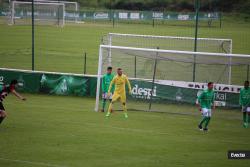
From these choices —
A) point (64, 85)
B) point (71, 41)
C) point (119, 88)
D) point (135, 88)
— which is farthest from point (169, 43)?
point (71, 41)

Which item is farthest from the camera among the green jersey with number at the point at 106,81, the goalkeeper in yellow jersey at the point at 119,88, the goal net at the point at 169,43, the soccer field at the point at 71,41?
the soccer field at the point at 71,41

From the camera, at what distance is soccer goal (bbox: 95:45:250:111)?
96.5 feet

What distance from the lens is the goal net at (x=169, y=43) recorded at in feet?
Answer: 109

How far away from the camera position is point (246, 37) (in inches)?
1820

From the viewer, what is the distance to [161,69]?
31.2 m

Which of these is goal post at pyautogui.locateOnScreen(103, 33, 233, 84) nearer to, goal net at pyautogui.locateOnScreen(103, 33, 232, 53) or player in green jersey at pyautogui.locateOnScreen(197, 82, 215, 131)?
goal net at pyautogui.locateOnScreen(103, 33, 232, 53)

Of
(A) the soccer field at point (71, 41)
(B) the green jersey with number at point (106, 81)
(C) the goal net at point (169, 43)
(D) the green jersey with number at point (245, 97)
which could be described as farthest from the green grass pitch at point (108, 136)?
(A) the soccer field at point (71, 41)

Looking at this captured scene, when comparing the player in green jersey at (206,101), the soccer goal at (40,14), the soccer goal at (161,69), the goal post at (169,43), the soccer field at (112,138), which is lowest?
the soccer field at (112,138)

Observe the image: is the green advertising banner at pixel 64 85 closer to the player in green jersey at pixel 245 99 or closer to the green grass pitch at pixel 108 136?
the green grass pitch at pixel 108 136

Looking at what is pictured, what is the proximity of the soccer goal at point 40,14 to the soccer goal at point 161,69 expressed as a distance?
3767 centimetres

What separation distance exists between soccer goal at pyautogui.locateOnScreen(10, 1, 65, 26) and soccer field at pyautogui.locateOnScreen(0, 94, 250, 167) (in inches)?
1555

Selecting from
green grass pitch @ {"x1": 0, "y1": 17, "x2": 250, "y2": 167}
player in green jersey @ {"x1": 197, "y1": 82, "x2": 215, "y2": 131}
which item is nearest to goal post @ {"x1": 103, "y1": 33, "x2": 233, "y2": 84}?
green grass pitch @ {"x1": 0, "y1": 17, "x2": 250, "y2": 167}

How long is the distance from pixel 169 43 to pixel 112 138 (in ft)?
50.2

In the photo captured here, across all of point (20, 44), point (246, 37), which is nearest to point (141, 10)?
point (20, 44)
